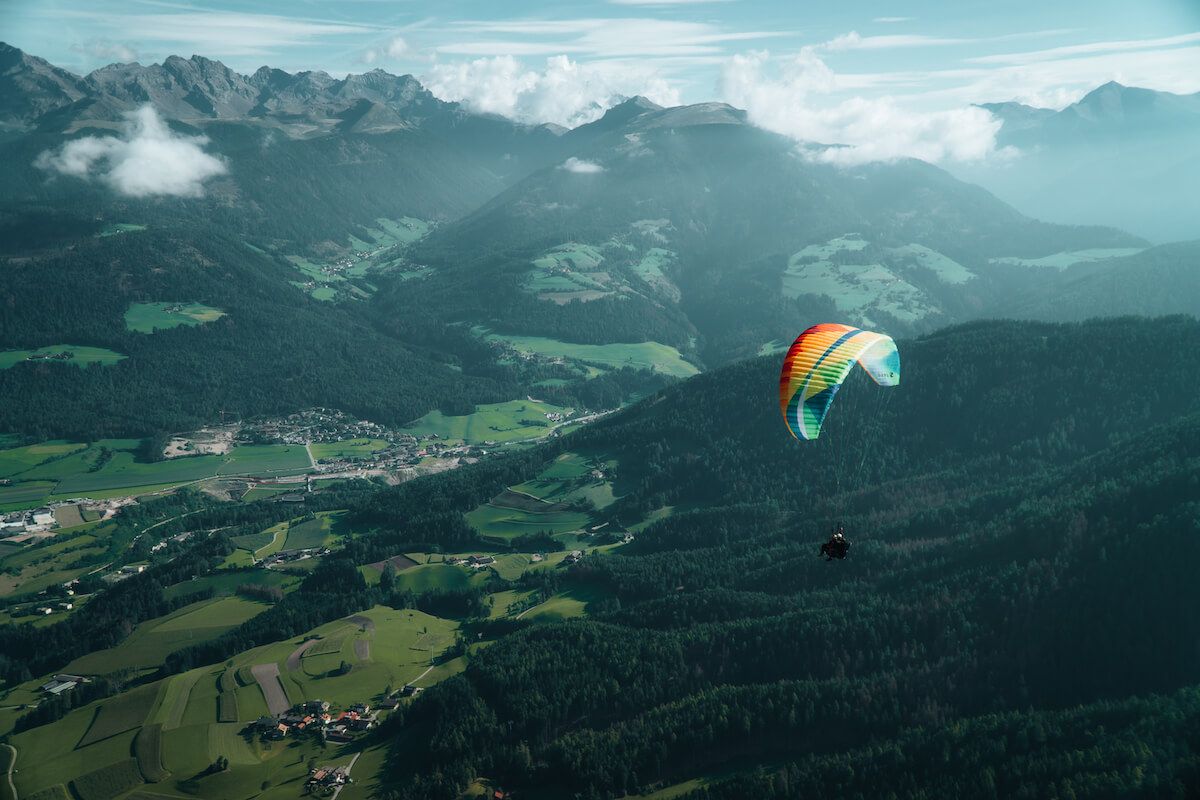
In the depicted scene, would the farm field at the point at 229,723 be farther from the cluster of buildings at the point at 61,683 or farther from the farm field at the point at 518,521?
the farm field at the point at 518,521

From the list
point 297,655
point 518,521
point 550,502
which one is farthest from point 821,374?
point 550,502

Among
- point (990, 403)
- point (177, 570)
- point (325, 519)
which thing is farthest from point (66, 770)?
point (990, 403)

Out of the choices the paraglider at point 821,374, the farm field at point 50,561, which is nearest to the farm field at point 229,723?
the farm field at point 50,561

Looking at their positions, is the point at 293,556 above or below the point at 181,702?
below

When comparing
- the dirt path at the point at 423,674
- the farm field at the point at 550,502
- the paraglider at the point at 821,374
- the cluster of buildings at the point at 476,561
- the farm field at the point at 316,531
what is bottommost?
the dirt path at the point at 423,674

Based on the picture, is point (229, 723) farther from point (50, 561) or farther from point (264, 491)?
point (264, 491)

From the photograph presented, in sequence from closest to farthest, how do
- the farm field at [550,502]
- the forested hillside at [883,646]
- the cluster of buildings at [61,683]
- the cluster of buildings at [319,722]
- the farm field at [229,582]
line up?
the forested hillside at [883,646] → the cluster of buildings at [319,722] → the cluster of buildings at [61,683] → the farm field at [229,582] → the farm field at [550,502]

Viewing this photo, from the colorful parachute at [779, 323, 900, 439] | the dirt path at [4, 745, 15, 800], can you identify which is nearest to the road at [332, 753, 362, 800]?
A: the dirt path at [4, 745, 15, 800]
